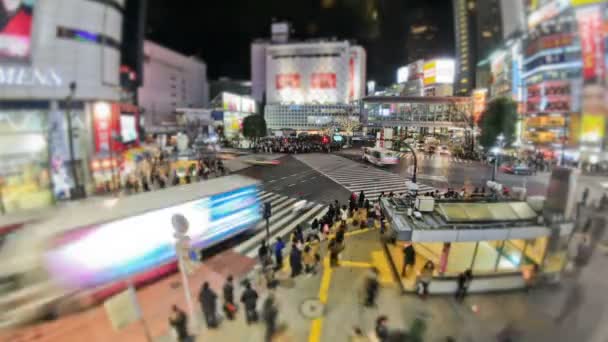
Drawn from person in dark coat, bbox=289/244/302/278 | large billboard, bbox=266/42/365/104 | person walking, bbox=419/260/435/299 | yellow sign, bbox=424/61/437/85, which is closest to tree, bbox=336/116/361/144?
person in dark coat, bbox=289/244/302/278

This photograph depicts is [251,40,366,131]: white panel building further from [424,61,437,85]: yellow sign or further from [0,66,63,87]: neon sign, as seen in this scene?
[0,66,63,87]: neon sign

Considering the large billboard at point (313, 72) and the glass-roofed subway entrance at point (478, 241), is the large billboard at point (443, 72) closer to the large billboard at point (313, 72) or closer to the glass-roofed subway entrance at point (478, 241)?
the large billboard at point (313, 72)

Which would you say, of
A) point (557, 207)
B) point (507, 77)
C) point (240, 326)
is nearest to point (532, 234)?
point (557, 207)

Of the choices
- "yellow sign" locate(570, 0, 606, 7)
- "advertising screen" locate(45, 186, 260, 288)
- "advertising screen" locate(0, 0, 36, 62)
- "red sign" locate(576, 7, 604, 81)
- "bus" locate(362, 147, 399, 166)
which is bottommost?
"advertising screen" locate(45, 186, 260, 288)

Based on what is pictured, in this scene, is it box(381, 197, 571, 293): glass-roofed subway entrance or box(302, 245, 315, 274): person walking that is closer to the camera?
box(381, 197, 571, 293): glass-roofed subway entrance

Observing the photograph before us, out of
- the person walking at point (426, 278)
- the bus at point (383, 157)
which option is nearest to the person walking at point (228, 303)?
the person walking at point (426, 278)
